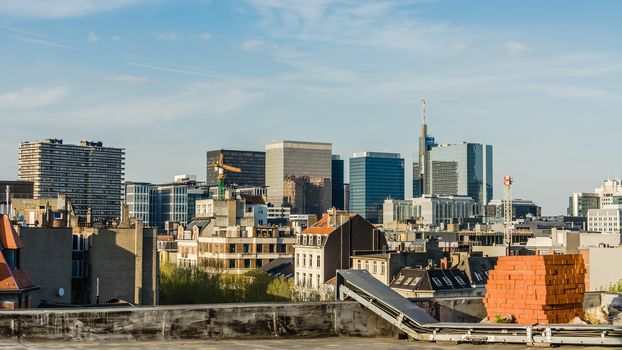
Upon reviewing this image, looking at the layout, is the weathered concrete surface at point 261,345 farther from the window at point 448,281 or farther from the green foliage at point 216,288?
the window at point 448,281

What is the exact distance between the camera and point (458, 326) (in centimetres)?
1902

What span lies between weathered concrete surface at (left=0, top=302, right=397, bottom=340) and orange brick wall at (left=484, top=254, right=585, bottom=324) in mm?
3321

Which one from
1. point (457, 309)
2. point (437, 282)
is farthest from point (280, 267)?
point (457, 309)

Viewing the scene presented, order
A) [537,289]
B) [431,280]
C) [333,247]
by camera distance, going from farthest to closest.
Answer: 1. [333,247]
2. [431,280]
3. [537,289]

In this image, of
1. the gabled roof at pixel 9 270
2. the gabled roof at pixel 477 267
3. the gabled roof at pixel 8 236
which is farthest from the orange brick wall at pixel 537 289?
the gabled roof at pixel 477 267

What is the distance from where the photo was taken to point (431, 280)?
334 feet

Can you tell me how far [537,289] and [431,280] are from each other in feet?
266

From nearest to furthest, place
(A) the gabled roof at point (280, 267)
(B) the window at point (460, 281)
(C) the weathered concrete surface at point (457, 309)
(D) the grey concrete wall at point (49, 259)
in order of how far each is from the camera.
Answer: (C) the weathered concrete surface at point (457, 309), (D) the grey concrete wall at point (49, 259), (B) the window at point (460, 281), (A) the gabled roof at point (280, 267)

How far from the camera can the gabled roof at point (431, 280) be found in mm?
101625

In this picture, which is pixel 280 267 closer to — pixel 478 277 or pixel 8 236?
pixel 478 277

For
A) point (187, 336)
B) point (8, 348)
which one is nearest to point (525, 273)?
point (187, 336)

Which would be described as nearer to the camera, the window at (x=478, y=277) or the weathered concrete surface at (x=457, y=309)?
the weathered concrete surface at (x=457, y=309)

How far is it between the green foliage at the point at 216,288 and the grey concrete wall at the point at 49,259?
18.0 meters

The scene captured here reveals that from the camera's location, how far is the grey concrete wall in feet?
230
